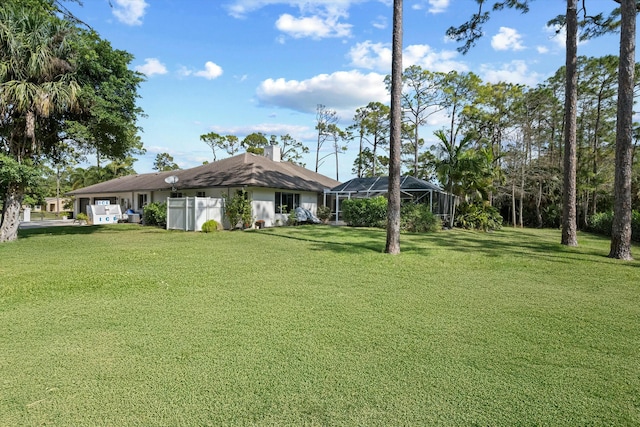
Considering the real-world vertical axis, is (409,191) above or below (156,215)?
above

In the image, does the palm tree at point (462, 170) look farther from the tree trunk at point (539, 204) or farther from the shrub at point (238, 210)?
the shrub at point (238, 210)

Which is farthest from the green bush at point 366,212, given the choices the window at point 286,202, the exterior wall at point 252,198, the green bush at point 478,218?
the green bush at point 478,218

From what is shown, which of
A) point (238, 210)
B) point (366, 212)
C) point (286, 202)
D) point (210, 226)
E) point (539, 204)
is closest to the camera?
point (210, 226)

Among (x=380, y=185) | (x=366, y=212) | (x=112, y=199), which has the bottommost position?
(x=366, y=212)

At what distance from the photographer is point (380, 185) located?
22578mm

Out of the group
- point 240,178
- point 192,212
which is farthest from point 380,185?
point 192,212

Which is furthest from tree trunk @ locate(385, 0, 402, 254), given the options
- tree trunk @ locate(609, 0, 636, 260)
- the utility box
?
the utility box

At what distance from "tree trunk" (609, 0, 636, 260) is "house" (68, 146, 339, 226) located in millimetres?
14753

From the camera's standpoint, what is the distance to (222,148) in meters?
47.9

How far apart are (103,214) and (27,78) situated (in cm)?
1483

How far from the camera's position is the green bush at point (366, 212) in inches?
734

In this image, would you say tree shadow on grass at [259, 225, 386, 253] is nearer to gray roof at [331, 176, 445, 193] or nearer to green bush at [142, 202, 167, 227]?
gray roof at [331, 176, 445, 193]

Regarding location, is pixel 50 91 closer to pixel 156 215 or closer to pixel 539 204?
pixel 156 215

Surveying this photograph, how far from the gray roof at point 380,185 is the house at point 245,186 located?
2.19 m
